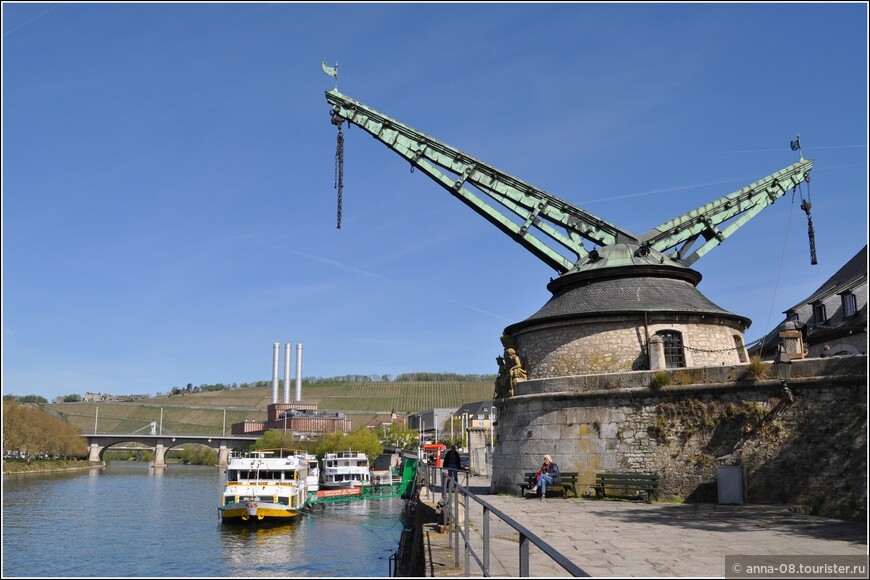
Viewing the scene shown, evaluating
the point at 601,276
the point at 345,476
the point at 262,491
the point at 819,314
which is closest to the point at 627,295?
the point at 601,276

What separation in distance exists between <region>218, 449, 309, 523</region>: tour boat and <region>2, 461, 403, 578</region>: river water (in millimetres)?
674

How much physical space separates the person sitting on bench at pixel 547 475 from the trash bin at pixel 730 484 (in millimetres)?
3798

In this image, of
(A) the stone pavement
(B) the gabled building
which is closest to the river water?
(A) the stone pavement

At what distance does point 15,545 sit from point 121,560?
513cm

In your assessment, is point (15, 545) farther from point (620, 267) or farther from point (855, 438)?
point (855, 438)

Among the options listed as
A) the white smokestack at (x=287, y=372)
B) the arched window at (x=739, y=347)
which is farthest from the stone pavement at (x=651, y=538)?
the white smokestack at (x=287, y=372)

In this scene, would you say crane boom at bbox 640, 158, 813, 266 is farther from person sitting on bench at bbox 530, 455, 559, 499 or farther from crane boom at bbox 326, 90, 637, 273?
person sitting on bench at bbox 530, 455, 559, 499

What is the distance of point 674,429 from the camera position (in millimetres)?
16250

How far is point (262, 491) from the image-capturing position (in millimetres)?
33438

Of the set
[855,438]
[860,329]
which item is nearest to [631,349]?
[855,438]

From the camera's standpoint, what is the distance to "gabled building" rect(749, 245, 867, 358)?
90.1ft

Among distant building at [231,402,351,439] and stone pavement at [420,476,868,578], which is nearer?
stone pavement at [420,476,868,578]

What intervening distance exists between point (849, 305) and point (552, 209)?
1379 centimetres

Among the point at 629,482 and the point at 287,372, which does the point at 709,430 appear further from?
the point at 287,372
